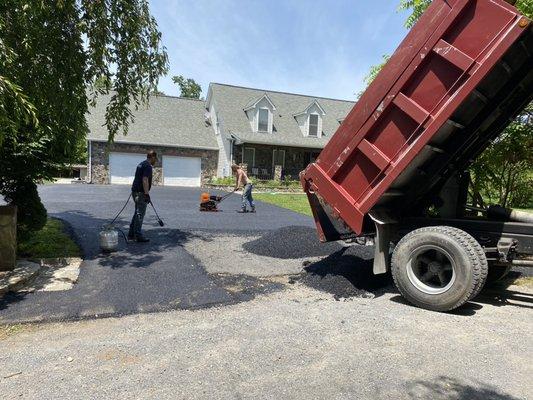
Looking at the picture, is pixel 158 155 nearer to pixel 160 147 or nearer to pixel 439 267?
pixel 160 147

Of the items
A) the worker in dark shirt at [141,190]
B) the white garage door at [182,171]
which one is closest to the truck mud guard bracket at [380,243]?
the worker in dark shirt at [141,190]

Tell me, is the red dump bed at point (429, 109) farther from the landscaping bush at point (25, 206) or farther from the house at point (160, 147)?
the house at point (160, 147)

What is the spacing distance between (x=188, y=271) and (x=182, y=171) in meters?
21.1

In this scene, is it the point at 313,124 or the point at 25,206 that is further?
the point at 313,124

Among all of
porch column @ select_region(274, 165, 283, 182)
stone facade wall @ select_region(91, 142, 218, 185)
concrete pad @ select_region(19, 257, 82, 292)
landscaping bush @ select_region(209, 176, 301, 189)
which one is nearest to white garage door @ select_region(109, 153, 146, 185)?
stone facade wall @ select_region(91, 142, 218, 185)

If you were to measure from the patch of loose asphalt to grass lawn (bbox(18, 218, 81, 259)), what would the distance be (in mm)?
251

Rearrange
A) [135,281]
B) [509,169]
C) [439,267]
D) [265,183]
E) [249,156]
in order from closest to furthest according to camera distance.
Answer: [439,267] → [135,281] → [509,169] → [265,183] → [249,156]

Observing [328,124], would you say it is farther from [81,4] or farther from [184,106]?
[81,4]

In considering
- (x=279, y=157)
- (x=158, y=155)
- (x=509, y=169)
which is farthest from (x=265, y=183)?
(x=509, y=169)

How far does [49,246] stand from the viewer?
6945 mm

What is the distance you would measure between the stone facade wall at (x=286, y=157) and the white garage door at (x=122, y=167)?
258 inches

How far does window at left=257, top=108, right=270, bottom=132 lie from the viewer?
88.5ft

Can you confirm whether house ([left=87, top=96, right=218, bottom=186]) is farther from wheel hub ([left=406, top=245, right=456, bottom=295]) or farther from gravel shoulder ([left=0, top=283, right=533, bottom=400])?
wheel hub ([left=406, top=245, right=456, bottom=295])

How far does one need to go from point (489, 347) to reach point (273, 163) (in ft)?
77.9
